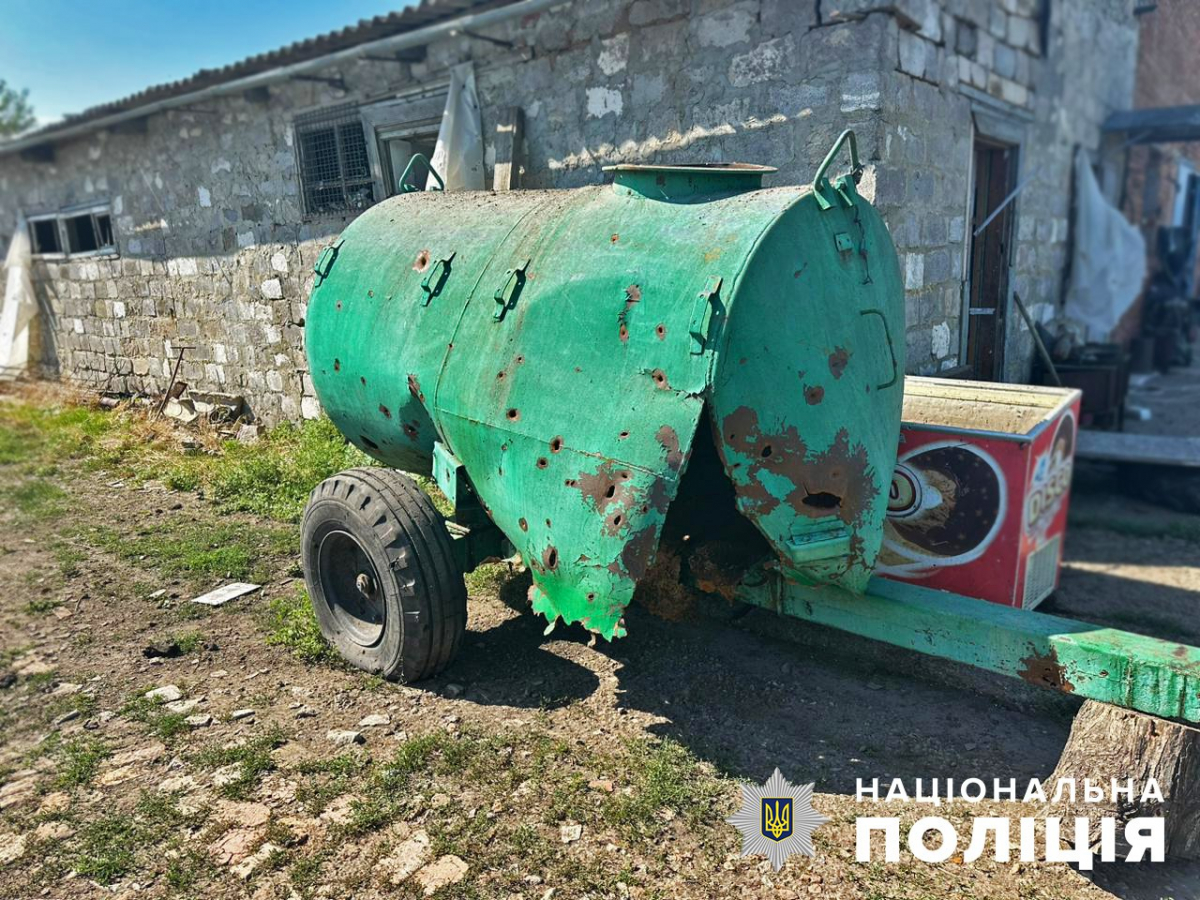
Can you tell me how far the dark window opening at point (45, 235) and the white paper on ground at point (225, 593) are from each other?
8.48 m

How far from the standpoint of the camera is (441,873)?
2479 mm

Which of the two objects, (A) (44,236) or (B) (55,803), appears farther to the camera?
(A) (44,236)

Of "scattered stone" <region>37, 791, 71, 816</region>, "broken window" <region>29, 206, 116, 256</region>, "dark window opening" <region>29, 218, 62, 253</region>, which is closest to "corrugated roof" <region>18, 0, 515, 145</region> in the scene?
"broken window" <region>29, 206, 116, 256</region>

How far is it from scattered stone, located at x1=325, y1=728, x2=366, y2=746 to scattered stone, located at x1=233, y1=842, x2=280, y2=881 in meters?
0.56

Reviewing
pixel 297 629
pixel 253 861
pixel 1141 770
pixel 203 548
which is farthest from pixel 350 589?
pixel 1141 770

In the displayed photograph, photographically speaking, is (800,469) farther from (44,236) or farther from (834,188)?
(44,236)

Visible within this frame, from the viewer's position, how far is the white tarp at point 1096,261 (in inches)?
318

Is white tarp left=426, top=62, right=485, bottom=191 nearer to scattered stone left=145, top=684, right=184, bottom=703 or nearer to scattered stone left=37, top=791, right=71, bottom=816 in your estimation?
scattered stone left=145, top=684, right=184, bottom=703

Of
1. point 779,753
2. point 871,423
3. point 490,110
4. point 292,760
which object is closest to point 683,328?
point 871,423

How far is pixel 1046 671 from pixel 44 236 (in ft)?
41.7

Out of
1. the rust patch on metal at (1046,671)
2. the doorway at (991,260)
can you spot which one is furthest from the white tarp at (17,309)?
the rust patch on metal at (1046,671)

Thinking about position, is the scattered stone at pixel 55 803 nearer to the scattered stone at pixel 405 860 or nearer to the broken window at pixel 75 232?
the scattered stone at pixel 405 860

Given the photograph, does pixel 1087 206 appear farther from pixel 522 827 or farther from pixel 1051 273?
pixel 522 827

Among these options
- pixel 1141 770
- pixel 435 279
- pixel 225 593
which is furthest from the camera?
pixel 225 593
